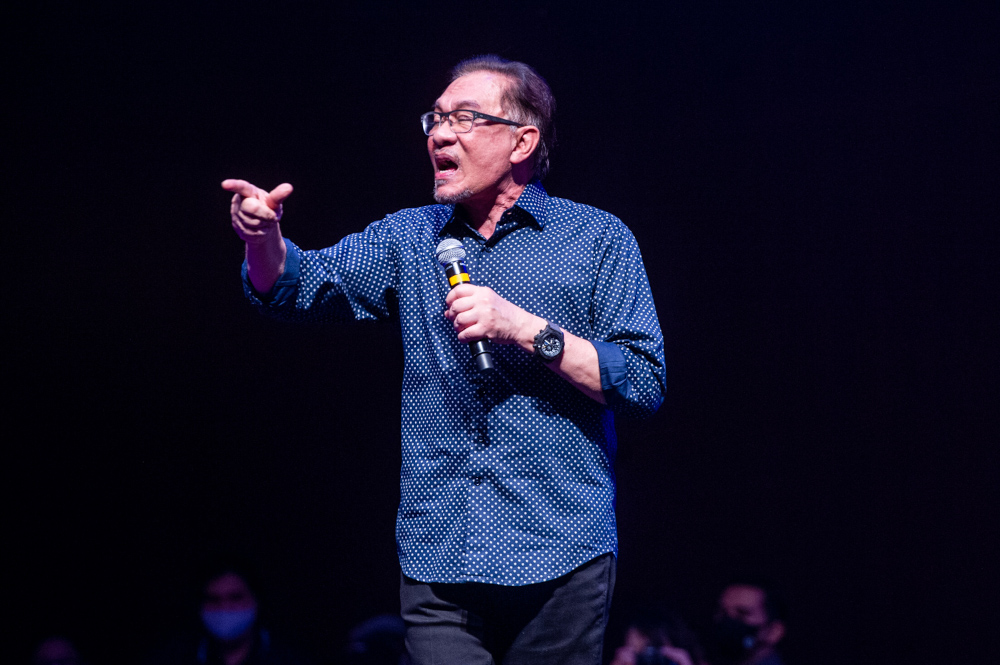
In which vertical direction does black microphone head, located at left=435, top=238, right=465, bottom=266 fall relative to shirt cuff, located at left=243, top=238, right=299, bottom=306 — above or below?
above

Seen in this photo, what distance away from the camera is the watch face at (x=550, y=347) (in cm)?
138

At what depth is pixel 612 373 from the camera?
4.66 ft

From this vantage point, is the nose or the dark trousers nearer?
the dark trousers

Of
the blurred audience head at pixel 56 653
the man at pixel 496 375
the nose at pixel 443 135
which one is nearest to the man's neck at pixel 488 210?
the man at pixel 496 375

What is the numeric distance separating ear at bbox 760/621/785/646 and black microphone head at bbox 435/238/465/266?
7.97ft

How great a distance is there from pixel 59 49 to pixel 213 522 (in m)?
1.97

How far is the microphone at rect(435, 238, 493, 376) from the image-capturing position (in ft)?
4.41

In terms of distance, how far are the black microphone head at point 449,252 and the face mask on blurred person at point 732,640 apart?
2420 millimetres

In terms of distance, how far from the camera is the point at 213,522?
3.63 m

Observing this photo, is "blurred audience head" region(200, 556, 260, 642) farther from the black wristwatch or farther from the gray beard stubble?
the black wristwatch

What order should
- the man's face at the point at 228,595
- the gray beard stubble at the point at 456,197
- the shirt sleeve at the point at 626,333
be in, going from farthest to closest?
the man's face at the point at 228,595 < the gray beard stubble at the point at 456,197 < the shirt sleeve at the point at 626,333

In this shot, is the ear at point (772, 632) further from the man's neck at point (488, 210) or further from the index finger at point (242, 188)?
the index finger at point (242, 188)

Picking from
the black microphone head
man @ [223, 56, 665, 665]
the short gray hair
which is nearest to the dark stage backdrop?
the short gray hair

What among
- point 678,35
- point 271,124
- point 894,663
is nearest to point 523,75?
point 678,35
